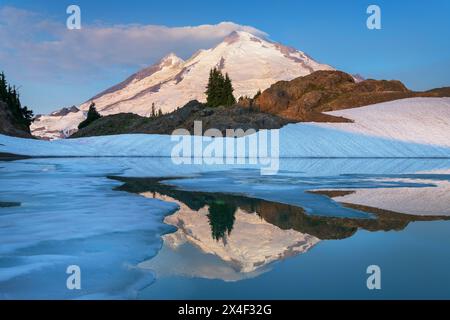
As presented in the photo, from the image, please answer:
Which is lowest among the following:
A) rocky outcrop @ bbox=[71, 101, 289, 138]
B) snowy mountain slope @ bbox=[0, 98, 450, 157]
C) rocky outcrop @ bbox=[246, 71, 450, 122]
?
snowy mountain slope @ bbox=[0, 98, 450, 157]

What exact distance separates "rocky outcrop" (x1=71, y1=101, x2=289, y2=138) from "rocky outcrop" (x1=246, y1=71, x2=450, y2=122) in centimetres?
1059

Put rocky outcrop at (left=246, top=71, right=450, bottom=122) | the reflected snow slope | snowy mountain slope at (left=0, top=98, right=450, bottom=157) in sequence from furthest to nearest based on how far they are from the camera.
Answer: rocky outcrop at (left=246, top=71, right=450, bottom=122)
snowy mountain slope at (left=0, top=98, right=450, bottom=157)
the reflected snow slope

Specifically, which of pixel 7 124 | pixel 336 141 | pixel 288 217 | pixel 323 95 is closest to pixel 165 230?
pixel 288 217

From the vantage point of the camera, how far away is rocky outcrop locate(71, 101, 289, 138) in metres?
61.0

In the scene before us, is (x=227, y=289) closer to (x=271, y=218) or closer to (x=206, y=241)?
(x=206, y=241)

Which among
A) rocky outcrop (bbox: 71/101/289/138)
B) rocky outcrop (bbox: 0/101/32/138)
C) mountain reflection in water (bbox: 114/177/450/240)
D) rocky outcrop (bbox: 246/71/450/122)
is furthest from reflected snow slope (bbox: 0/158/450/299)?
rocky outcrop (bbox: 246/71/450/122)

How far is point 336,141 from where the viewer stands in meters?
54.8

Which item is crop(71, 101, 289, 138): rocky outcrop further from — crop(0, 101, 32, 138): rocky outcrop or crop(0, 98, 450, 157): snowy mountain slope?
crop(0, 101, 32, 138): rocky outcrop

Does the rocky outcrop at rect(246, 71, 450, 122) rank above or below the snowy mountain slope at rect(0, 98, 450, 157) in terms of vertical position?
above

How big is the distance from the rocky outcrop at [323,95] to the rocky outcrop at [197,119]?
34.7ft

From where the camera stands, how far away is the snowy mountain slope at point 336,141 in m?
50.4

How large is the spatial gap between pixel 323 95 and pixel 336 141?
3280cm
